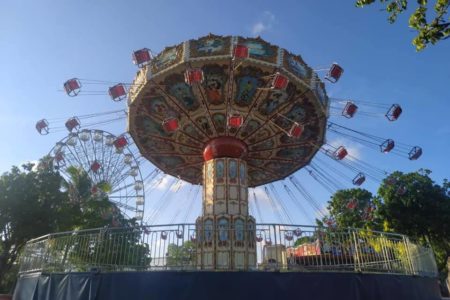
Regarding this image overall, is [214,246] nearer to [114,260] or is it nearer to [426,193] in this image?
[114,260]

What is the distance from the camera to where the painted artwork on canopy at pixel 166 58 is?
15.4 meters

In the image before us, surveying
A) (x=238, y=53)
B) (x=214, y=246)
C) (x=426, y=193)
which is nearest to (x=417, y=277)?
(x=214, y=246)

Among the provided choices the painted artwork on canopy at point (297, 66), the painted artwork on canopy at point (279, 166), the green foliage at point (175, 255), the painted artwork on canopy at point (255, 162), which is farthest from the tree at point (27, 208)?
the painted artwork on canopy at point (297, 66)

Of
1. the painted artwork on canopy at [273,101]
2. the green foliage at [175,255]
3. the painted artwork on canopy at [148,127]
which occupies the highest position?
the painted artwork on canopy at [273,101]

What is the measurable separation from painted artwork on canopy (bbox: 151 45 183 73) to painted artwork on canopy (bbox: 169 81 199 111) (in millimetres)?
1005

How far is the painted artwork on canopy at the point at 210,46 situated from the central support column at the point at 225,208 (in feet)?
13.9

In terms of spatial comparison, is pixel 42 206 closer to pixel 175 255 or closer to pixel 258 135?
pixel 258 135

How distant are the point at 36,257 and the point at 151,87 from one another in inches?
328

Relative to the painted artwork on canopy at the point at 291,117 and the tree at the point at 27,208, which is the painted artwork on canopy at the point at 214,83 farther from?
the tree at the point at 27,208

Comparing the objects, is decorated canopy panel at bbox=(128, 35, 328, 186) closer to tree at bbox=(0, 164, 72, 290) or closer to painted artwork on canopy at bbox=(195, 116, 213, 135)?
painted artwork on canopy at bbox=(195, 116, 213, 135)

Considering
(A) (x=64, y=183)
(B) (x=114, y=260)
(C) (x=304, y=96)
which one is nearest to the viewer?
(B) (x=114, y=260)

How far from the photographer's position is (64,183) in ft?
86.9

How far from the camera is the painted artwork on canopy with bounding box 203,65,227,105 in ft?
50.6

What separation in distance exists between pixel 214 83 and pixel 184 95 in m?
1.57
